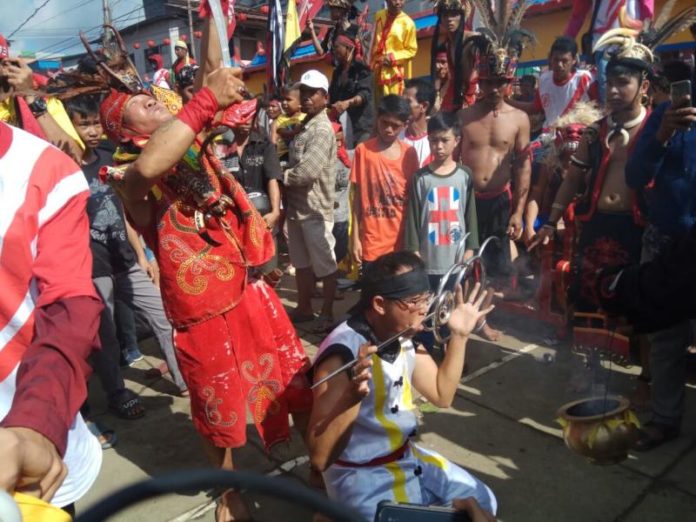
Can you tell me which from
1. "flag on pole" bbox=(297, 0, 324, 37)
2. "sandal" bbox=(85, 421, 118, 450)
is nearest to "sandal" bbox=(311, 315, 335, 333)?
"sandal" bbox=(85, 421, 118, 450)

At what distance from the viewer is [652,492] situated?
2600mm

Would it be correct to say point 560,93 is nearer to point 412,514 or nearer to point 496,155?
point 496,155

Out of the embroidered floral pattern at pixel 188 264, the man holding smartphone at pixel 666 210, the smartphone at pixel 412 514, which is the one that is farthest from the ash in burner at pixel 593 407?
the embroidered floral pattern at pixel 188 264

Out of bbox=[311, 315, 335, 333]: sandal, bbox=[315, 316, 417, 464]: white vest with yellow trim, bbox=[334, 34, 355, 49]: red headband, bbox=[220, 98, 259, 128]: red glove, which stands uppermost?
bbox=[334, 34, 355, 49]: red headband

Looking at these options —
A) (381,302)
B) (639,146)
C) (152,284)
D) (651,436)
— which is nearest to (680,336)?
(651,436)

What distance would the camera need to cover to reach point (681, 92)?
8.52ft

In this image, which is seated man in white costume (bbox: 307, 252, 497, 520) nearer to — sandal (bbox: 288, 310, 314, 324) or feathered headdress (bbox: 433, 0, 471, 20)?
sandal (bbox: 288, 310, 314, 324)

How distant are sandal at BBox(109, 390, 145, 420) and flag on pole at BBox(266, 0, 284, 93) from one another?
3.16m

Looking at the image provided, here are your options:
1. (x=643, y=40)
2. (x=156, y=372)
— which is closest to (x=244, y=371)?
(x=156, y=372)

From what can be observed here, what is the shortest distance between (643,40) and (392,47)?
10.0 feet

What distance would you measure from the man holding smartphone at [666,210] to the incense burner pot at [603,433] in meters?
0.84

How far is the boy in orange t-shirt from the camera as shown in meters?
4.26

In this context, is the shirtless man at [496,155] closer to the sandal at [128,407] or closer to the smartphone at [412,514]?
the sandal at [128,407]

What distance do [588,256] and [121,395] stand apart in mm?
3113
